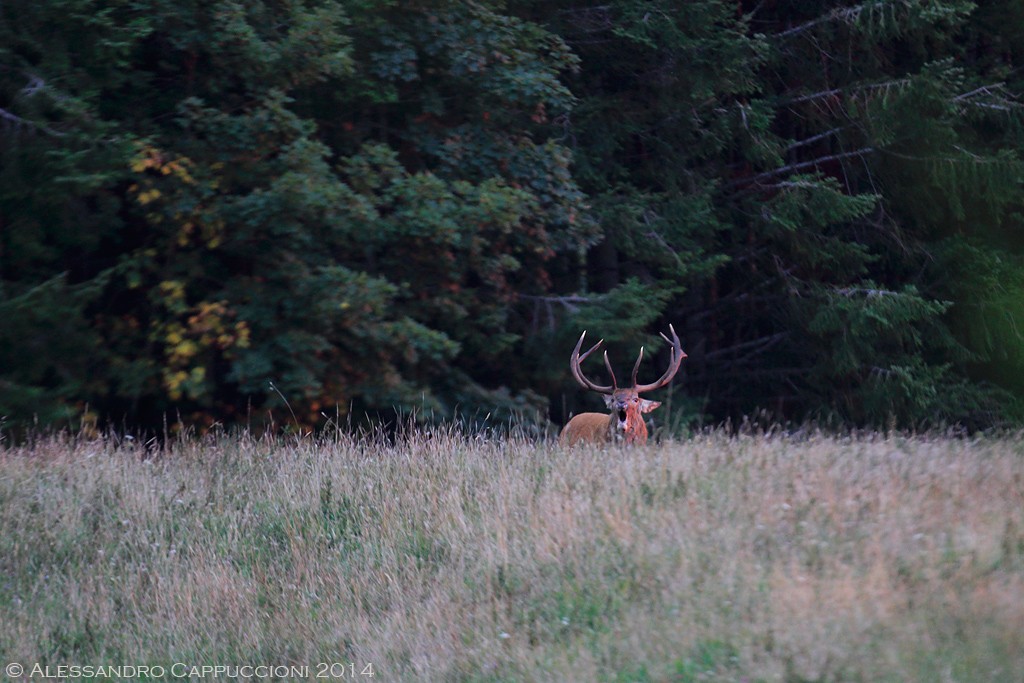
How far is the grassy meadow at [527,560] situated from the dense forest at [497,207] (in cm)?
357

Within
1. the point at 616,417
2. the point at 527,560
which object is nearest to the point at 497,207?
the point at 616,417

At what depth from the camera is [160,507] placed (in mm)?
8086

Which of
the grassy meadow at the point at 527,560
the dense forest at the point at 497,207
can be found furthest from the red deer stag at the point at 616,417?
the grassy meadow at the point at 527,560

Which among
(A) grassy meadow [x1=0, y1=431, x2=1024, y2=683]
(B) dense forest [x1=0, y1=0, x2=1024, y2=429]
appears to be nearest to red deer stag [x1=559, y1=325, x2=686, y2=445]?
(B) dense forest [x1=0, y1=0, x2=1024, y2=429]

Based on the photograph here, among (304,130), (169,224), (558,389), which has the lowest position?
(558,389)

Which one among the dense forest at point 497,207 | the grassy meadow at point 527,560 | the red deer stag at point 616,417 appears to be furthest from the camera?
the dense forest at point 497,207

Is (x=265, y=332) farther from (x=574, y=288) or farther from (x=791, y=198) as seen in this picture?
(x=791, y=198)

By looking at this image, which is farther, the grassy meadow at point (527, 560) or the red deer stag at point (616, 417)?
the red deer stag at point (616, 417)

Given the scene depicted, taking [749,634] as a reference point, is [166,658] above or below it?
below

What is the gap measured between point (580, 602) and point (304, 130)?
8543mm

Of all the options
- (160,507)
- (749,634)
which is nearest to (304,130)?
(160,507)

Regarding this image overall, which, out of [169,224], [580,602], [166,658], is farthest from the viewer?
[169,224]

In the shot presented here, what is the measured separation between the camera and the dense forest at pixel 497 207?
12.3m

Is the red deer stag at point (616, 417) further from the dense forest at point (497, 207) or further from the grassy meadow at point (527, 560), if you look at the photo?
the grassy meadow at point (527, 560)
